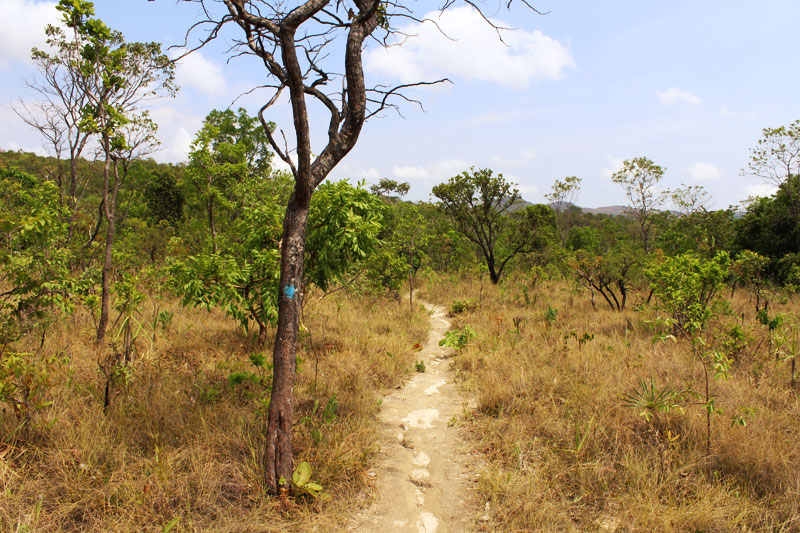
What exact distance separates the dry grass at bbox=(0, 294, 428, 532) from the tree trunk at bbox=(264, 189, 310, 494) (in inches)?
9.7

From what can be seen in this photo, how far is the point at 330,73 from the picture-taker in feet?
10.4

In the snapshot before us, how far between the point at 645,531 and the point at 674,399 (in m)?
2.00

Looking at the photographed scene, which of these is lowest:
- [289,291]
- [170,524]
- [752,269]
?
[170,524]

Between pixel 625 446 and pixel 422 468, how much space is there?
75.0 inches

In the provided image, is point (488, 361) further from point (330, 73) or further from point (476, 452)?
point (330, 73)

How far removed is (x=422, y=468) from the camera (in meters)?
3.79

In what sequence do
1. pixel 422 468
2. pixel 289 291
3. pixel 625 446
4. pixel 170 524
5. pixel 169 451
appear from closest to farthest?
pixel 170 524, pixel 289 291, pixel 169 451, pixel 625 446, pixel 422 468

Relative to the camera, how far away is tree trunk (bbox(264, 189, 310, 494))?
2.92m

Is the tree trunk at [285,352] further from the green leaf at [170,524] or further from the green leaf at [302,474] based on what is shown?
the green leaf at [170,524]

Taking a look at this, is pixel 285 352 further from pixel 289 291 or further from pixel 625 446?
pixel 625 446

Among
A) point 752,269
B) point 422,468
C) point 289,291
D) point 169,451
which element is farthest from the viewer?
point 752,269

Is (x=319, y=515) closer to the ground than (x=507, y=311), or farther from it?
closer to the ground

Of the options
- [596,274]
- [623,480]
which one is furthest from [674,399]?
[596,274]

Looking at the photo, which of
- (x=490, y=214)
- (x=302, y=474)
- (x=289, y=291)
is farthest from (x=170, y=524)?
(x=490, y=214)
